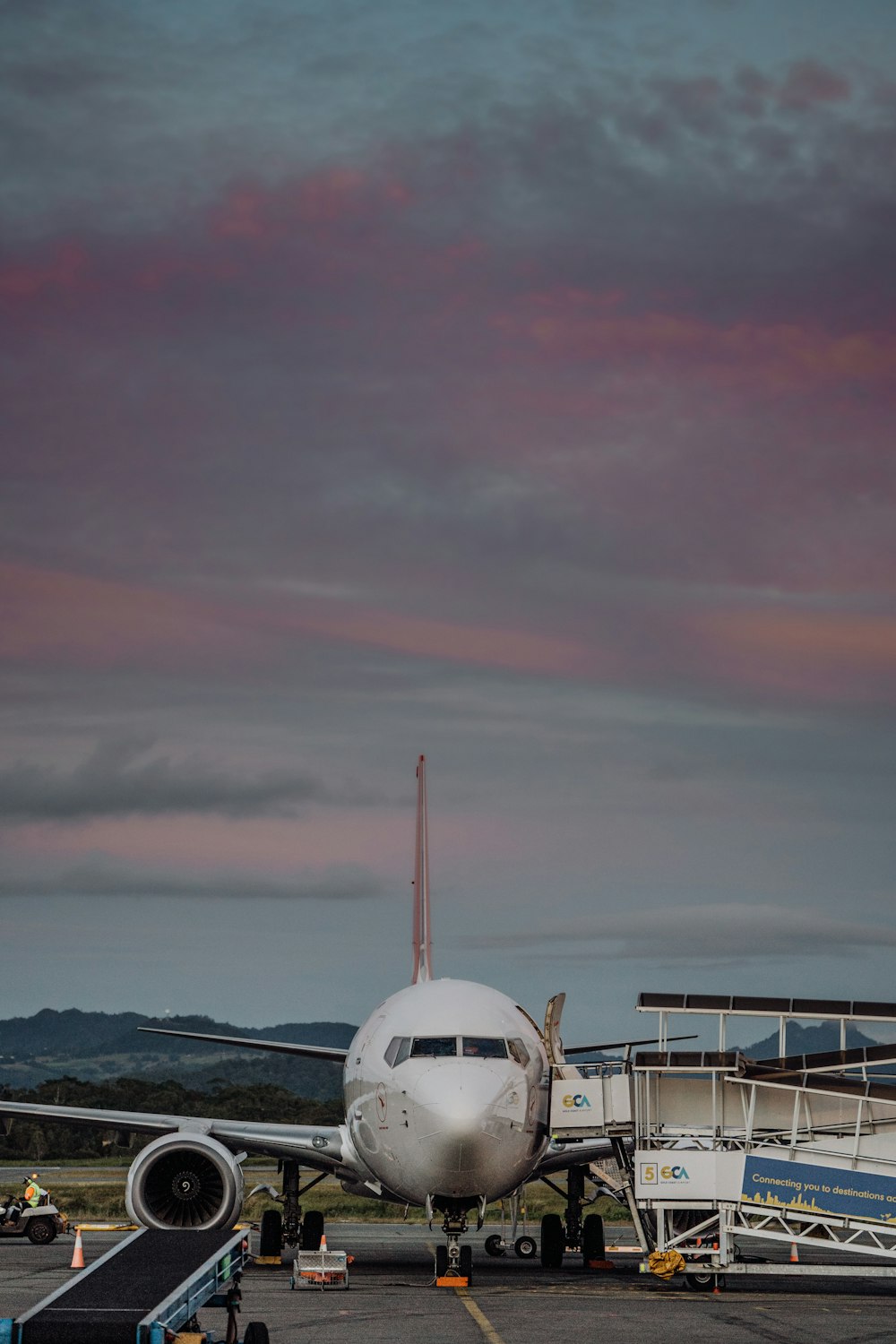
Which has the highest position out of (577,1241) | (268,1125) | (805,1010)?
(805,1010)

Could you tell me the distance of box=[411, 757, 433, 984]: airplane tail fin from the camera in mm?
37750

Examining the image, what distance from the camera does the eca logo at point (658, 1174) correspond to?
25.2 m

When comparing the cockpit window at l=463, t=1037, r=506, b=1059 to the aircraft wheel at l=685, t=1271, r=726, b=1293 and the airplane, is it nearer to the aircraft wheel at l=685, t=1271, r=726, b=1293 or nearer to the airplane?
the airplane

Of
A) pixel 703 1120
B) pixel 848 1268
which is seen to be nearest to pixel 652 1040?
pixel 703 1120

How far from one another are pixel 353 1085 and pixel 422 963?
9763 millimetres

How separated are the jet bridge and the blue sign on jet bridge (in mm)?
13

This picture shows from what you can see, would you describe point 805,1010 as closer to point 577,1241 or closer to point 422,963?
point 577,1241

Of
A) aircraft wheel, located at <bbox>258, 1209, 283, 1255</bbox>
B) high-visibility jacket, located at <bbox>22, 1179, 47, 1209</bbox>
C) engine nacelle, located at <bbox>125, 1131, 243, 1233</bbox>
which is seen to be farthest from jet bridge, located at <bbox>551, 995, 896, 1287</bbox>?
high-visibility jacket, located at <bbox>22, 1179, 47, 1209</bbox>

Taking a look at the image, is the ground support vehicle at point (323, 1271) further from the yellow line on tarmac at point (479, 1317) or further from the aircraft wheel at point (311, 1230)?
the aircraft wheel at point (311, 1230)

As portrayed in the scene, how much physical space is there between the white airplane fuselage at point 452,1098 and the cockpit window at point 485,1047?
2cm

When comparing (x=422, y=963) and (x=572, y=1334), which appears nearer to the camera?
(x=572, y=1334)

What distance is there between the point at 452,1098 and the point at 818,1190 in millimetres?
5718

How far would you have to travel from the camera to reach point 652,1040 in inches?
1163

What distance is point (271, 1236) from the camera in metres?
32.1
